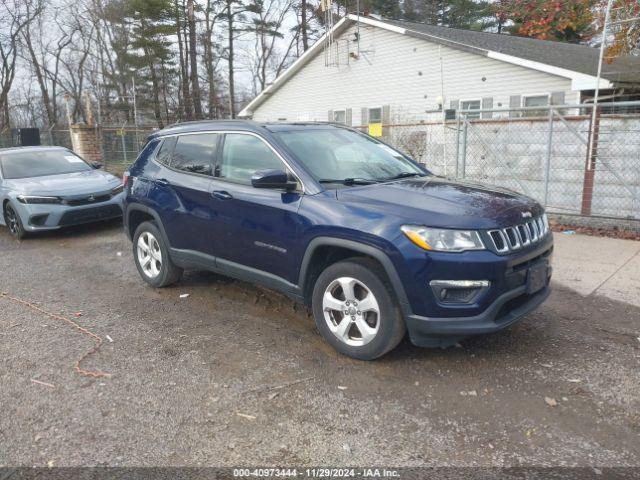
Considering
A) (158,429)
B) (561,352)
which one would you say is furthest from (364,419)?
(561,352)

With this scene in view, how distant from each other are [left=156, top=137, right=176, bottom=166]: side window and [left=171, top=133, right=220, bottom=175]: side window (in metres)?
0.09

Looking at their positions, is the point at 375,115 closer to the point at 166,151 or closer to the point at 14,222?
the point at 14,222

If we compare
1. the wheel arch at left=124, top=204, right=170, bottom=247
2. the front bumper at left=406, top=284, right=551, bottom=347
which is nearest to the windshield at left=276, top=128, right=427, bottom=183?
the front bumper at left=406, top=284, right=551, bottom=347

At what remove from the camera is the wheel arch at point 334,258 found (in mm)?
3236

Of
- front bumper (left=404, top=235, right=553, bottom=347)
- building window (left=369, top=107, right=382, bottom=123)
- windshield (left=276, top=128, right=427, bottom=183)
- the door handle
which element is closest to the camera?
front bumper (left=404, top=235, right=553, bottom=347)

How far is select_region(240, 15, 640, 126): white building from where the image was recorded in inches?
564

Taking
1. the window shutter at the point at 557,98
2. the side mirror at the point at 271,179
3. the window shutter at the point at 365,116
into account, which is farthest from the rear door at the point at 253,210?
the window shutter at the point at 365,116

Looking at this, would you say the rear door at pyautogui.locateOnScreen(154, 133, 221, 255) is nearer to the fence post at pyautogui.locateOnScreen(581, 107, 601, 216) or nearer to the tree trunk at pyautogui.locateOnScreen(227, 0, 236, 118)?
the fence post at pyautogui.locateOnScreen(581, 107, 601, 216)

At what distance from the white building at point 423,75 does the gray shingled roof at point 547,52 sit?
0.12 feet

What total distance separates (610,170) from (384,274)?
593 cm

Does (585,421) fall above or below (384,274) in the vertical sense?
below

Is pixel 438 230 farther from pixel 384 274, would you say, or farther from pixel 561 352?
pixel 561 352

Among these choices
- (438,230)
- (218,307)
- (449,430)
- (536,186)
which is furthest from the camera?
(536,186)

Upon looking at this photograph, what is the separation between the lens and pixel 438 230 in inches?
124
